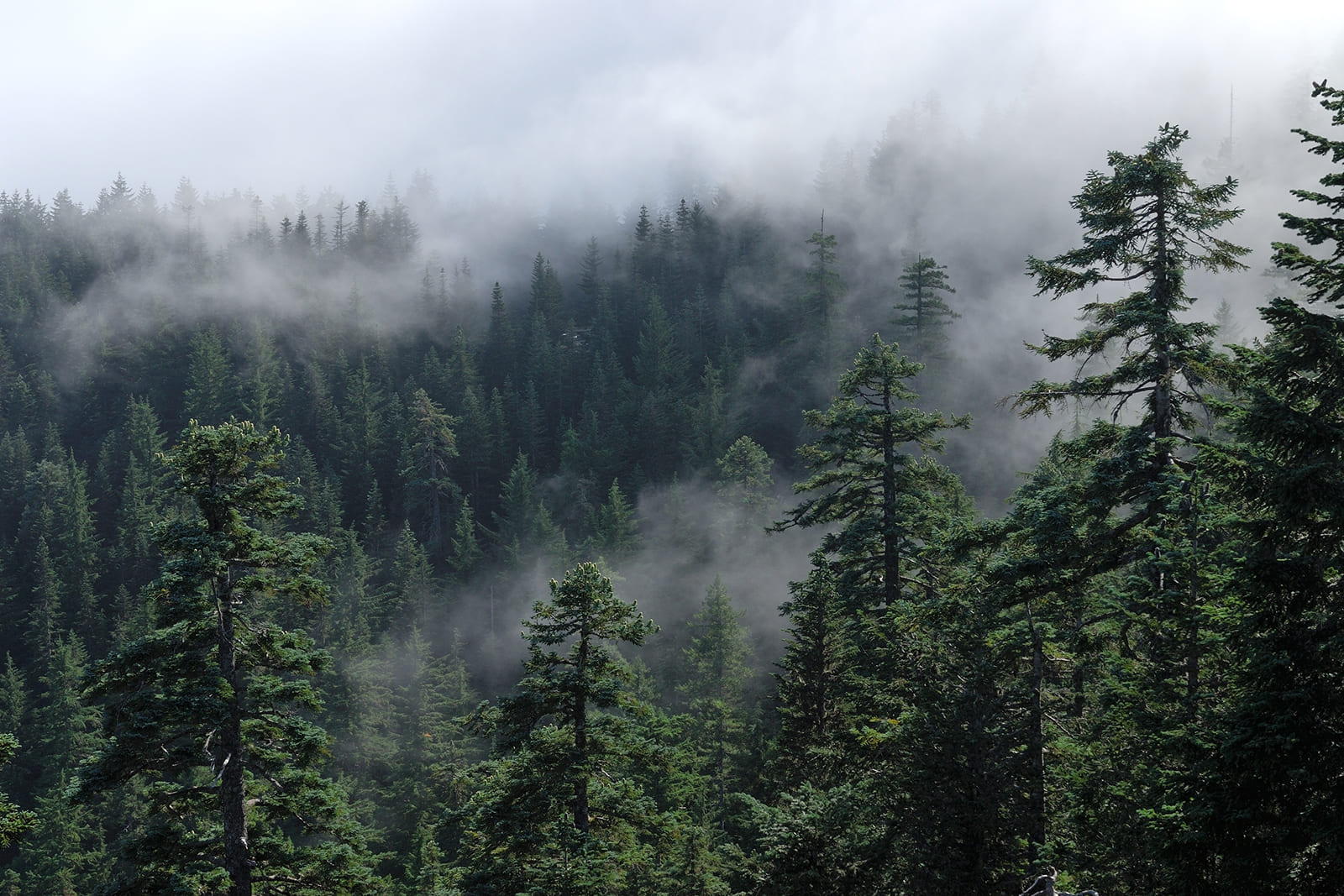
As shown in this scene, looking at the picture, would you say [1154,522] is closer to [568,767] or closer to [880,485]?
[568,767]

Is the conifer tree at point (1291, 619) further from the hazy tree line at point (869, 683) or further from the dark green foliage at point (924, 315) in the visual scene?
the dark green foliage at point (924, 315)

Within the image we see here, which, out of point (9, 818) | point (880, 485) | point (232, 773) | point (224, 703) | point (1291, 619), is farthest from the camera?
point (880, 485)

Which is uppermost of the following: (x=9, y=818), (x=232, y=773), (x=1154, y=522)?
(x=1154, y=522)

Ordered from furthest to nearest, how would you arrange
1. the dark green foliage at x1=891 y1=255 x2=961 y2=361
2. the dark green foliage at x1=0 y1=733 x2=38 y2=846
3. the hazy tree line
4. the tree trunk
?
the dark green foliage at x1=891 y1=255 x2=961 y2=361 < the tree trunk < the dark green foliage at x1=0 y1=733 x2=38 y2=846 < the hazy tree line

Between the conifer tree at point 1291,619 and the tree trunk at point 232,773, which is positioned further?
the tree trunk at point 232,773

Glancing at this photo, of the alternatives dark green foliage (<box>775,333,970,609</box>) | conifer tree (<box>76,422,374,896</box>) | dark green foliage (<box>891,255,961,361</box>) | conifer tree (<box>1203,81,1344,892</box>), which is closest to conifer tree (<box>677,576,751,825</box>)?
dark green foliage (<box>775,333,970,609</box>)

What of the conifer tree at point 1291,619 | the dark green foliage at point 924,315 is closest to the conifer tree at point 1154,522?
the conifer tree at point 1291,619

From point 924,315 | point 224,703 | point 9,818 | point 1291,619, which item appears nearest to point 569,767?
point 224,703

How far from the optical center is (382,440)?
10031 centimetres

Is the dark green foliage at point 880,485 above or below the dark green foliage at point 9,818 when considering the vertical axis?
above

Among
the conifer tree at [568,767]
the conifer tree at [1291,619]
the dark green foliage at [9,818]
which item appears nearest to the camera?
the conifer tree at [1291,619]

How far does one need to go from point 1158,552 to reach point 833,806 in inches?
307

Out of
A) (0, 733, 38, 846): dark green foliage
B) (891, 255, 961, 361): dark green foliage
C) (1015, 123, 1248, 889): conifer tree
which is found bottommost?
(0, 733, 38, 846): dark green foliage

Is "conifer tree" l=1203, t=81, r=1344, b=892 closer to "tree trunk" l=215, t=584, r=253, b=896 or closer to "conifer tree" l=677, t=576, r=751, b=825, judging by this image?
"tree trunk" l=215, t=584, r=253, b=896
